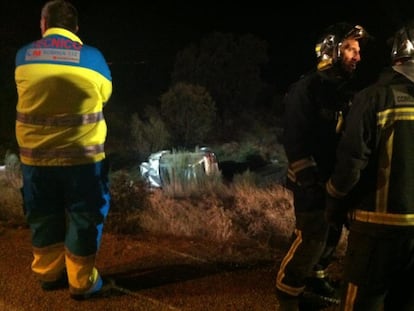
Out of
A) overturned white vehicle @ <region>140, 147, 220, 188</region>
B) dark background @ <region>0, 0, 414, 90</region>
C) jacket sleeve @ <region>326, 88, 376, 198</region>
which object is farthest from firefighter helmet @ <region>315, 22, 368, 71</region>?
dark background @ <region>0, 0, 414, 90</region>

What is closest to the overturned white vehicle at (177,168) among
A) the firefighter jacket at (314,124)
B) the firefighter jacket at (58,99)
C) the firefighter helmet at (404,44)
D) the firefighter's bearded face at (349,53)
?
the firefighter jacket at (58,99)

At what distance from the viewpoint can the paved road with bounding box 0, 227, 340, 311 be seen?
464 cm

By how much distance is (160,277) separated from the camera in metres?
5.22

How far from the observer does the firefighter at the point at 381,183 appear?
129 inches

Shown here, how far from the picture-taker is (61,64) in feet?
14.6

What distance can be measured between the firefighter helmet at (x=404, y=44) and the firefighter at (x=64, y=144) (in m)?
2.23

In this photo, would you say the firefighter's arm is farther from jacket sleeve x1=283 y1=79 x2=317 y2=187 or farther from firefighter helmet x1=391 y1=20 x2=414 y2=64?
firefighter helmet x1=391 y1=20 x2=414 y2=64


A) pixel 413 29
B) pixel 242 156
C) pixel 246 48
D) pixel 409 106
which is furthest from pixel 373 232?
pixel 246 48

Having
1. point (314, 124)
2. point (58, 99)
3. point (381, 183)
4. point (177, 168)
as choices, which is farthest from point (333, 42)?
point (177, 168)

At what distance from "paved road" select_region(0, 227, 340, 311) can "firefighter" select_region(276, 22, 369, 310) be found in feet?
1.99

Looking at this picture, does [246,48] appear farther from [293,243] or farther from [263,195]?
[293,243]

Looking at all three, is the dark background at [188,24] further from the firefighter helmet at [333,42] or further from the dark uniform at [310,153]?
the dark uniform at [310,153]

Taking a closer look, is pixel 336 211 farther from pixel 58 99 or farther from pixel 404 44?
pixel 58 99

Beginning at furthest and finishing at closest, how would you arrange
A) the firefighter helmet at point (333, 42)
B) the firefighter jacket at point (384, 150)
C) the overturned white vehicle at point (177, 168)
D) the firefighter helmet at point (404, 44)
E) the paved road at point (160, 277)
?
1. the overturned white vehicle at point (177, 168)
2. the paved road at point (160, 277)
3. the firefighter helmet at point (333, 42)
4. the firefighter helmet at point (404, 44)
5. the firefighter jacket at point (384, 150)
